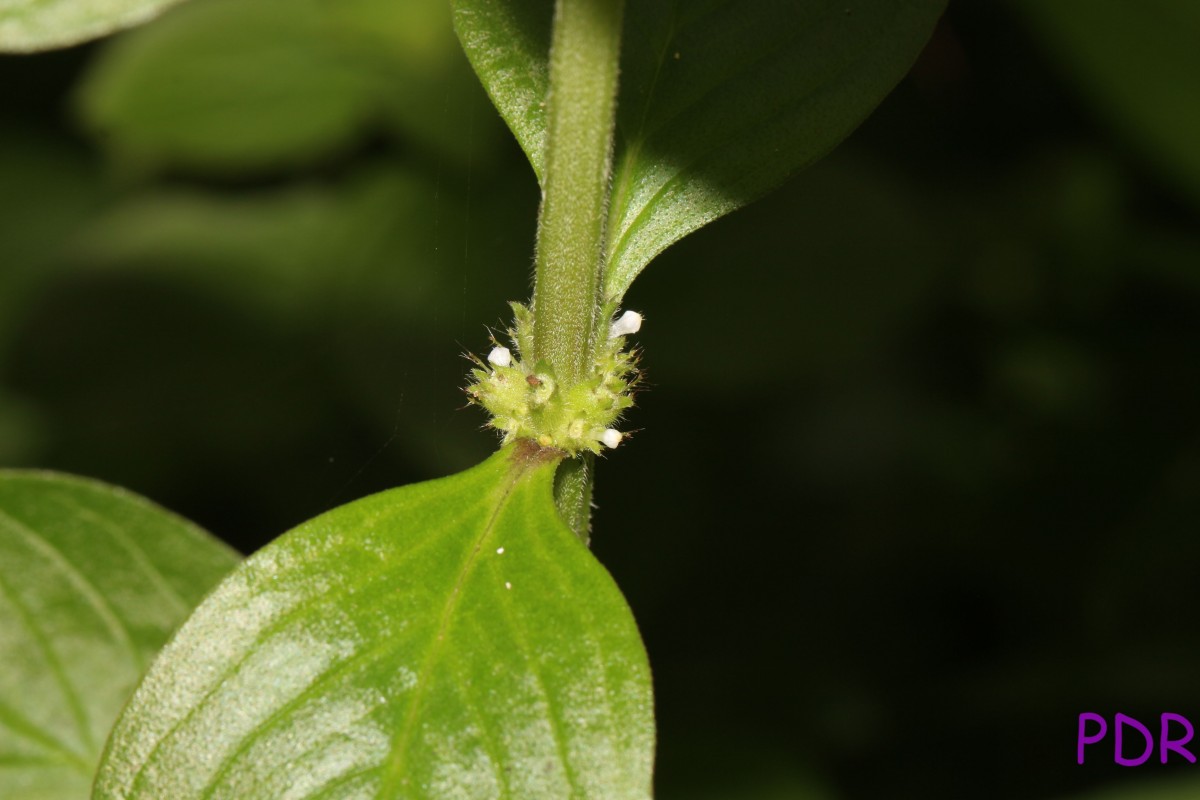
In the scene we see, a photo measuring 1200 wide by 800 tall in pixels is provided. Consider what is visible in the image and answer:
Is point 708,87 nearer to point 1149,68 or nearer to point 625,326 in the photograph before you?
point 625,326

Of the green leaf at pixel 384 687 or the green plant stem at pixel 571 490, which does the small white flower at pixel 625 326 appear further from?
the green leaf at pixel 384 687

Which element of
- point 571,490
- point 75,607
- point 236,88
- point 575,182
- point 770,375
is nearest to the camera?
point 575,182

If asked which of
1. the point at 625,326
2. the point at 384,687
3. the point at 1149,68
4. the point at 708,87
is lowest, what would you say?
the point at 384,687

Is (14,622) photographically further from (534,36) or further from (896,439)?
(896,439)

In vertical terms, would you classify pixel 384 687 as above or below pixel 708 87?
below

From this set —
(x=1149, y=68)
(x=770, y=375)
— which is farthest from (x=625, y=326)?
(x=770, y=375)

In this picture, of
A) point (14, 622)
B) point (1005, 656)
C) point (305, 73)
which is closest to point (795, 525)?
point (1005, 656)
